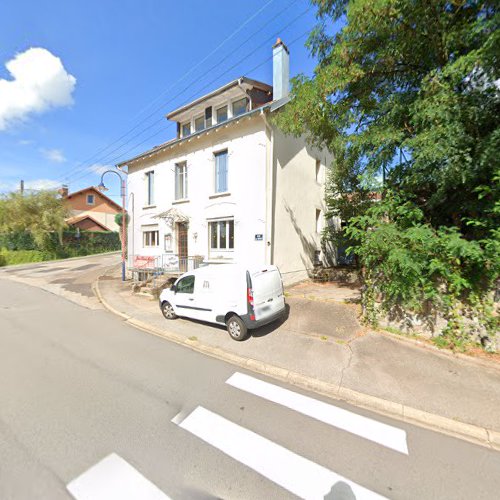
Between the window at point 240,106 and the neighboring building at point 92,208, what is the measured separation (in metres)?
25.5

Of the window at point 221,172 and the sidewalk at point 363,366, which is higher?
the window at point 221,172

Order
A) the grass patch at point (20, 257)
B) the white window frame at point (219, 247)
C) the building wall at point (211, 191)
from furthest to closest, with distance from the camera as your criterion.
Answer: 1. the grass patch at point (20, 257)
2. the white window frame at point (219, 247)
3. the building wall at point (211, 191)

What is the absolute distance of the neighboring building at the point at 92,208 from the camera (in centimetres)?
3097

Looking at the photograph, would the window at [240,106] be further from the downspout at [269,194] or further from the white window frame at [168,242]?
the white window frame at [168,242]

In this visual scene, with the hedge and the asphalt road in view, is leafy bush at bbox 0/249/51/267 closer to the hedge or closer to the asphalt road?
the hedge

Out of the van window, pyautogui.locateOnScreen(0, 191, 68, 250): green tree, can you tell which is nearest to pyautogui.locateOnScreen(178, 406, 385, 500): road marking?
the van window

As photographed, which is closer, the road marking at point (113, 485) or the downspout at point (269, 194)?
the road marking at point (113, 485)

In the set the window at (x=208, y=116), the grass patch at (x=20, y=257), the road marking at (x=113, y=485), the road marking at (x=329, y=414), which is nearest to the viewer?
the road marking at (x=113, y=485)

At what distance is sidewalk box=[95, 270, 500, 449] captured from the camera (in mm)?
3375

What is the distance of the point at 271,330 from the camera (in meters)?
6.39

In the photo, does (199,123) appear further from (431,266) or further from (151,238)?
(431,266)

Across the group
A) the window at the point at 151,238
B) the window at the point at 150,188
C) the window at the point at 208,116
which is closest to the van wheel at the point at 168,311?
the window at the point at 151,238

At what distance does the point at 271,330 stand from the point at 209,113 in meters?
11.4

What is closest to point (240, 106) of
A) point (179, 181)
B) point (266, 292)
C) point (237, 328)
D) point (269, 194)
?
point (179, 181)
